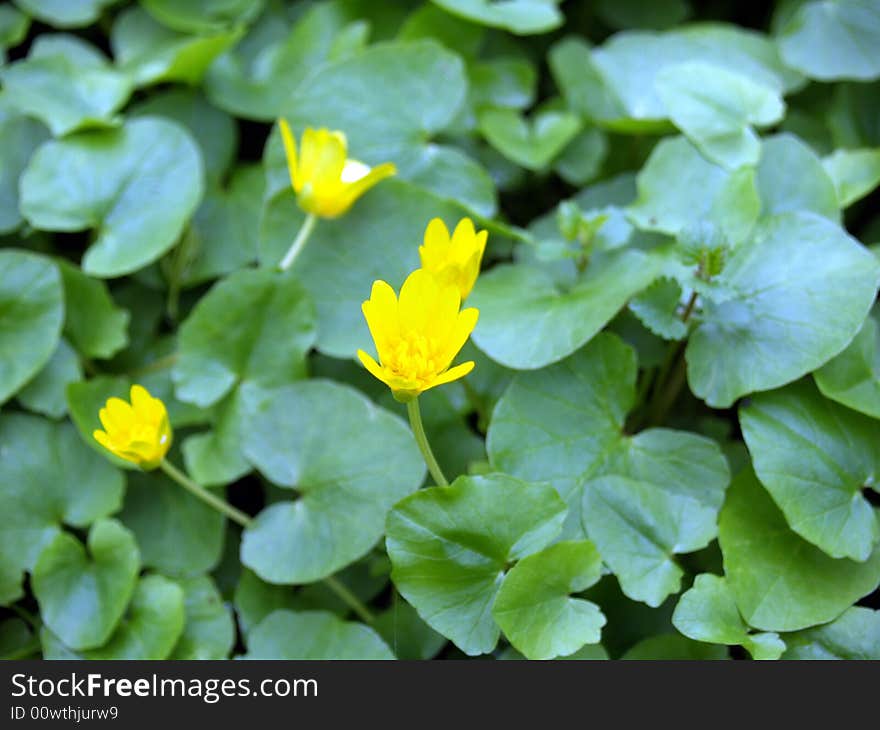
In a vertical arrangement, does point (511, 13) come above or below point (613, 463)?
above

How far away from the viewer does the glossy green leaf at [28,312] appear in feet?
3.62

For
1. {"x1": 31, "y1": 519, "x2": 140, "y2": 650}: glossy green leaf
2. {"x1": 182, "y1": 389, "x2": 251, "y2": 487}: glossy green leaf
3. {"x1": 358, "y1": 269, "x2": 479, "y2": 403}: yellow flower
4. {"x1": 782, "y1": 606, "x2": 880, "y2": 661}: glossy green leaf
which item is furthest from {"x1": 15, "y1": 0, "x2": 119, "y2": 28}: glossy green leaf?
{"x1": 782, "y1": 606, "x2": 880, "y2": 661}: glossy green leaf

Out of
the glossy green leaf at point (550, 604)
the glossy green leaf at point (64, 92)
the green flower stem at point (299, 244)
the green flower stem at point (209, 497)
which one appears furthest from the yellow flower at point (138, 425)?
the glossy green leaf at point (64, 92)

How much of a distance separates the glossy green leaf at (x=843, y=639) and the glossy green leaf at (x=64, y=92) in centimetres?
108

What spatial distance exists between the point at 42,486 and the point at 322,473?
351 millimetres

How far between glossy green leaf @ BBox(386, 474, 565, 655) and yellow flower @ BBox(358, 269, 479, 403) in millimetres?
139

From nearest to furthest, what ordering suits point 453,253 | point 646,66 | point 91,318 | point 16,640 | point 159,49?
point 453,253 → point 16,640 → point 91,318 → point 646,66 → point 159,49

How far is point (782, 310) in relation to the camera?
1000 millimetres

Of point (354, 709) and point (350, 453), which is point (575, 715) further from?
point (350, 453)

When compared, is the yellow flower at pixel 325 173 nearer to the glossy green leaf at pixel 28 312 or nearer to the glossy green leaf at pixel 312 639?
the glossy green leaf at pixel 28 312

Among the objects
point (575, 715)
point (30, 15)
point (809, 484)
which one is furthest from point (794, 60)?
point (30, 15)

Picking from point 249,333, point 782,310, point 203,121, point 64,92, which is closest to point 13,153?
point 64,92

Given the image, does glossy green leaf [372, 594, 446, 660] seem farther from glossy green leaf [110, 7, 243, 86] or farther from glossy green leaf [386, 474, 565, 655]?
glossy green leaf [110, 7, 243, 86]

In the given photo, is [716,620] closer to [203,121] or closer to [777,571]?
[777,571]
